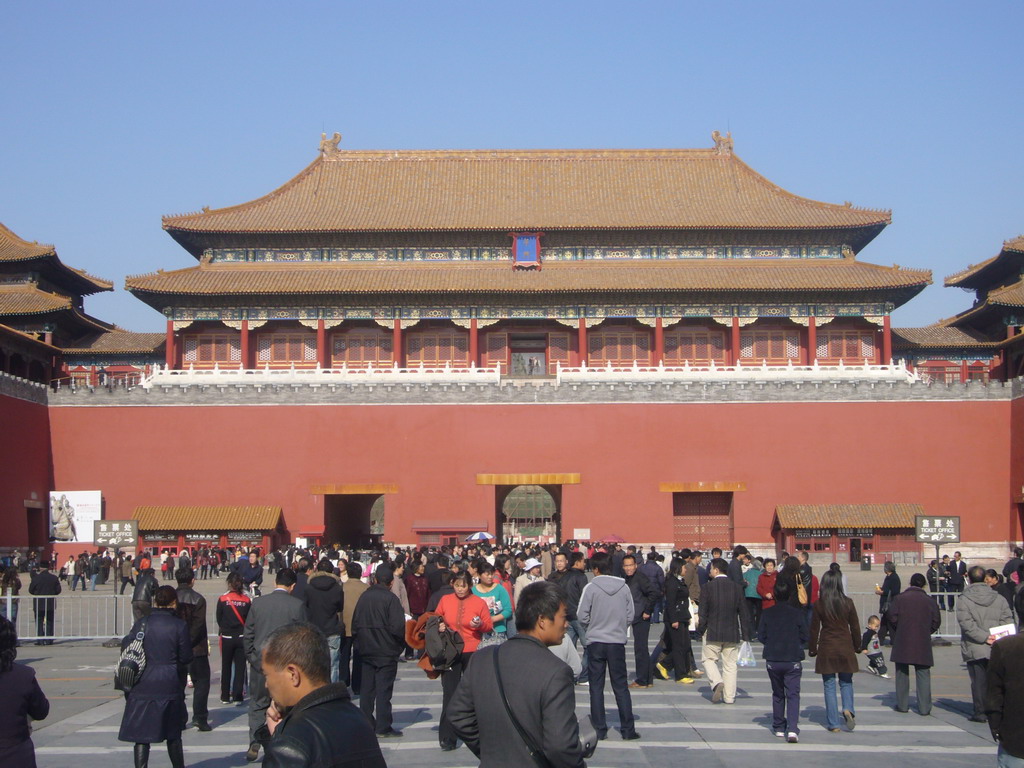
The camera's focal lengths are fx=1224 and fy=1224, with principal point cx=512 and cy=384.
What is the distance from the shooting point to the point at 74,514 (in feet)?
106

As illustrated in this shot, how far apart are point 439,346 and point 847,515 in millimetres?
13420

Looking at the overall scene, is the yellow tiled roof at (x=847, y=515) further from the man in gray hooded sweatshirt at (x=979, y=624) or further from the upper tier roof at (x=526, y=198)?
the man in gray hooded sweatshirt at (x=979, y=624)

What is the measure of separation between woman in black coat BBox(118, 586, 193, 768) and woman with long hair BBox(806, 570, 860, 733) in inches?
208

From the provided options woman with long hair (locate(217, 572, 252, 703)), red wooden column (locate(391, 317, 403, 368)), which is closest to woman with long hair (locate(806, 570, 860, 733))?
woman with long hair (locate(217, 572, 252, 703))

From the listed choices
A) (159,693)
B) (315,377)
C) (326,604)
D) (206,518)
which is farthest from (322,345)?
(159,693)

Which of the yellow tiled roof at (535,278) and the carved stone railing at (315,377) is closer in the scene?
the carved stone railing at (315,377)

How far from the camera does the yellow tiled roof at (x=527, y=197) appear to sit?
38.2 metres

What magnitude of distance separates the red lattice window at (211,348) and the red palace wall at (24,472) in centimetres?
561

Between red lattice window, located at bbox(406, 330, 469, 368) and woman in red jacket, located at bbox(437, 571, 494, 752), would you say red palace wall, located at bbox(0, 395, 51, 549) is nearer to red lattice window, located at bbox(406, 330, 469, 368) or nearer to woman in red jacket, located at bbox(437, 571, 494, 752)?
red lattice window, located at bbox(406, 330, 469, 368)

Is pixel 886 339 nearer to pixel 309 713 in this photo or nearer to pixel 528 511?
pixel 528 511

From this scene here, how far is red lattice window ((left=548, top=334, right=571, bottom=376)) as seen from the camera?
125ft

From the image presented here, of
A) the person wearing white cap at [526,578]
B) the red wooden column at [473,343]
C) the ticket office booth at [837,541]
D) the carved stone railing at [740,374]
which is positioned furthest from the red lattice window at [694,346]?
the person wearing white cap at [526,578]

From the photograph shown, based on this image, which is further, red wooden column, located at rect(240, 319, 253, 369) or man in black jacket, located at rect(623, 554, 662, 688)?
red wooden column, located at rect(240, 319, 253, 369)

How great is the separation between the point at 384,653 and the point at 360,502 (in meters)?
27.0
